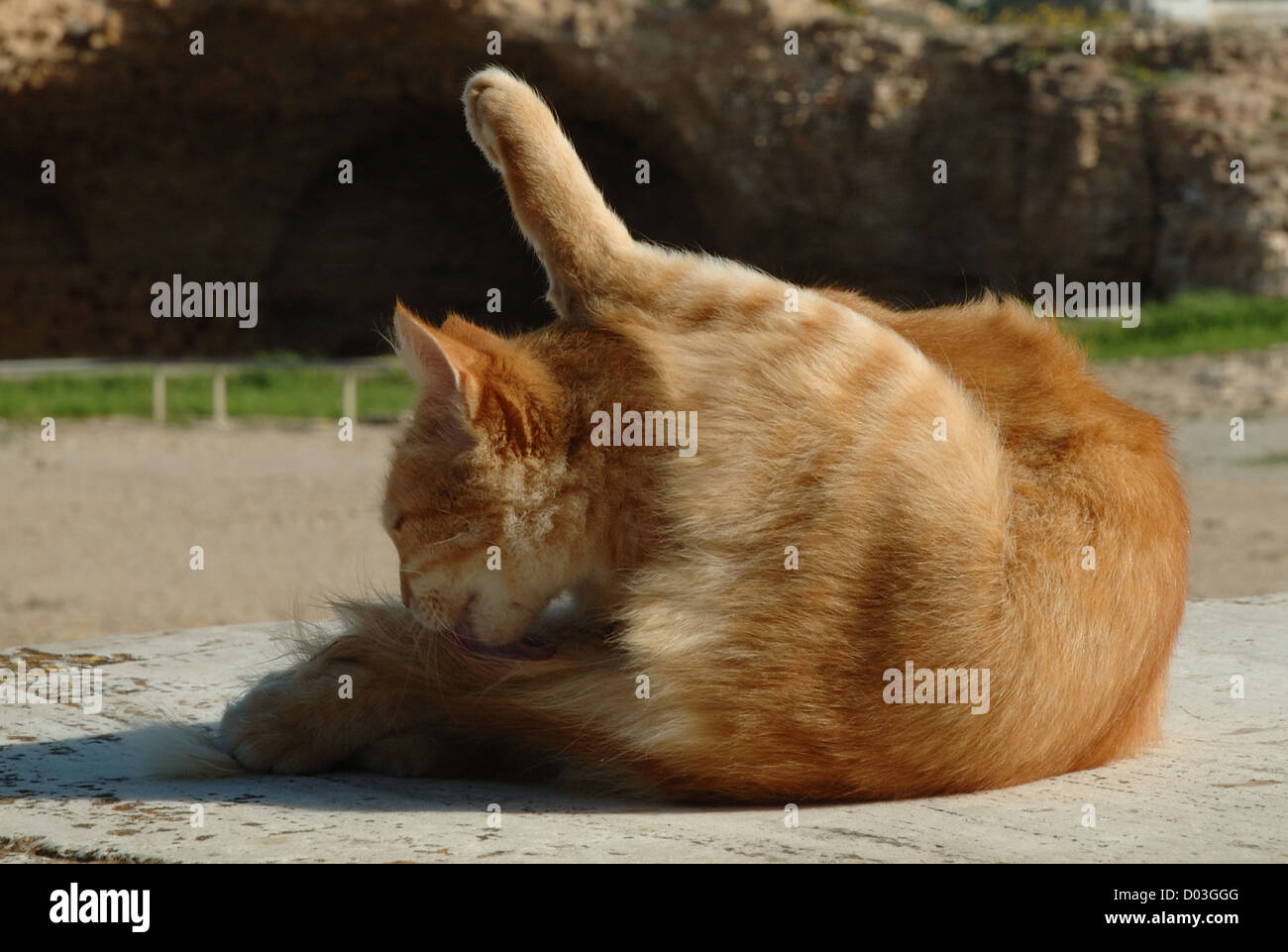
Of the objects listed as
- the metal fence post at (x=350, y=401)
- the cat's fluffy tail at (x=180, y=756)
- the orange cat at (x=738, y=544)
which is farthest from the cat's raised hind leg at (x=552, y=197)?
the metal fence post at (x=350, y=401)

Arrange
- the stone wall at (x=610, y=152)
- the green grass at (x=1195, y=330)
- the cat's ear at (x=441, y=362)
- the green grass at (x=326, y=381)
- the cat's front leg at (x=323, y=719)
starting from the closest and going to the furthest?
the cat's ear at (x=441, y=362), the cat's front leg at (x=323, y=719), the green grass at (x=1195, y=330), the green grass at (x=326, y=381), the stone wall at (x=610, y=152)

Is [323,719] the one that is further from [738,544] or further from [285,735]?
[738,544]

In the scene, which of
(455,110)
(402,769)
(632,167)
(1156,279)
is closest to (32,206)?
(455,110)

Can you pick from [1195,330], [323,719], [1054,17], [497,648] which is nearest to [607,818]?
[497,648]

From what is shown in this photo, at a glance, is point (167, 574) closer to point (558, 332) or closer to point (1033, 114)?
point (558, 332)

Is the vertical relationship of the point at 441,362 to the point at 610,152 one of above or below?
below

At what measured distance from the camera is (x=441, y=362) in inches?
94.0

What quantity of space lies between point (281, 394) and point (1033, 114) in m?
9.38

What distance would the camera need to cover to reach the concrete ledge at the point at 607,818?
2164 mm

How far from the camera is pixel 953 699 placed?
7.50 ft

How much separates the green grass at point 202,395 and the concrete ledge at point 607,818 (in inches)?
477

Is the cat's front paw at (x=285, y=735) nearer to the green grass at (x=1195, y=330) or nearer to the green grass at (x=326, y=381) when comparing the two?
the green grass at (x=326, y=381)

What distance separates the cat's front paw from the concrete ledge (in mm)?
50

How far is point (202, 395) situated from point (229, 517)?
18.3 ft
